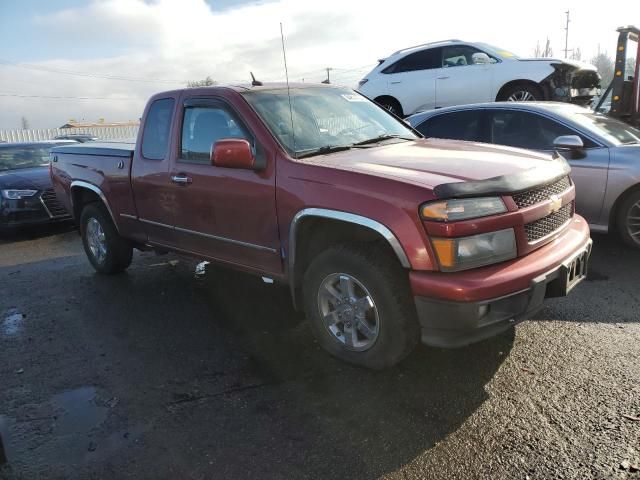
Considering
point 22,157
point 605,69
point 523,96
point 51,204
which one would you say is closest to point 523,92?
point 523,96

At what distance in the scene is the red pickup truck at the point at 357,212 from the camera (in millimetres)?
2939

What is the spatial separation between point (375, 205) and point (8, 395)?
2.68 m

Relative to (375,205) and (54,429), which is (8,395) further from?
(375,205)

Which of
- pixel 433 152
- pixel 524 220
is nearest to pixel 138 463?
pixel 524 220

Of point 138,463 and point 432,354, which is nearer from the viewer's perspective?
point 138,463

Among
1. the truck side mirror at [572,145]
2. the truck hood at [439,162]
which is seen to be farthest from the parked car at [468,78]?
the truck hood at [439,162]

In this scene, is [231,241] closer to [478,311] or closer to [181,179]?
[181,179]

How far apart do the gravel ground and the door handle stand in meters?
1.17

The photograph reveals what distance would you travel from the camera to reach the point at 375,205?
3.12 meters

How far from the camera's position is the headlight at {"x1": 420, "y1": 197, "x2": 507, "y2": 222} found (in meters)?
2.91

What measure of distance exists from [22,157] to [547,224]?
31.0 feet

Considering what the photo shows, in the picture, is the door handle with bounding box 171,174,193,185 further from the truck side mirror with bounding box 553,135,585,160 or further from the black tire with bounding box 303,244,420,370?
the truck side mirror with bounding box 553,135,585,160

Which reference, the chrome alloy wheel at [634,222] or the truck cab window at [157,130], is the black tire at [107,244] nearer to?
the truck cab window at [157,130]

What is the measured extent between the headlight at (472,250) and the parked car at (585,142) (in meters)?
2.79
